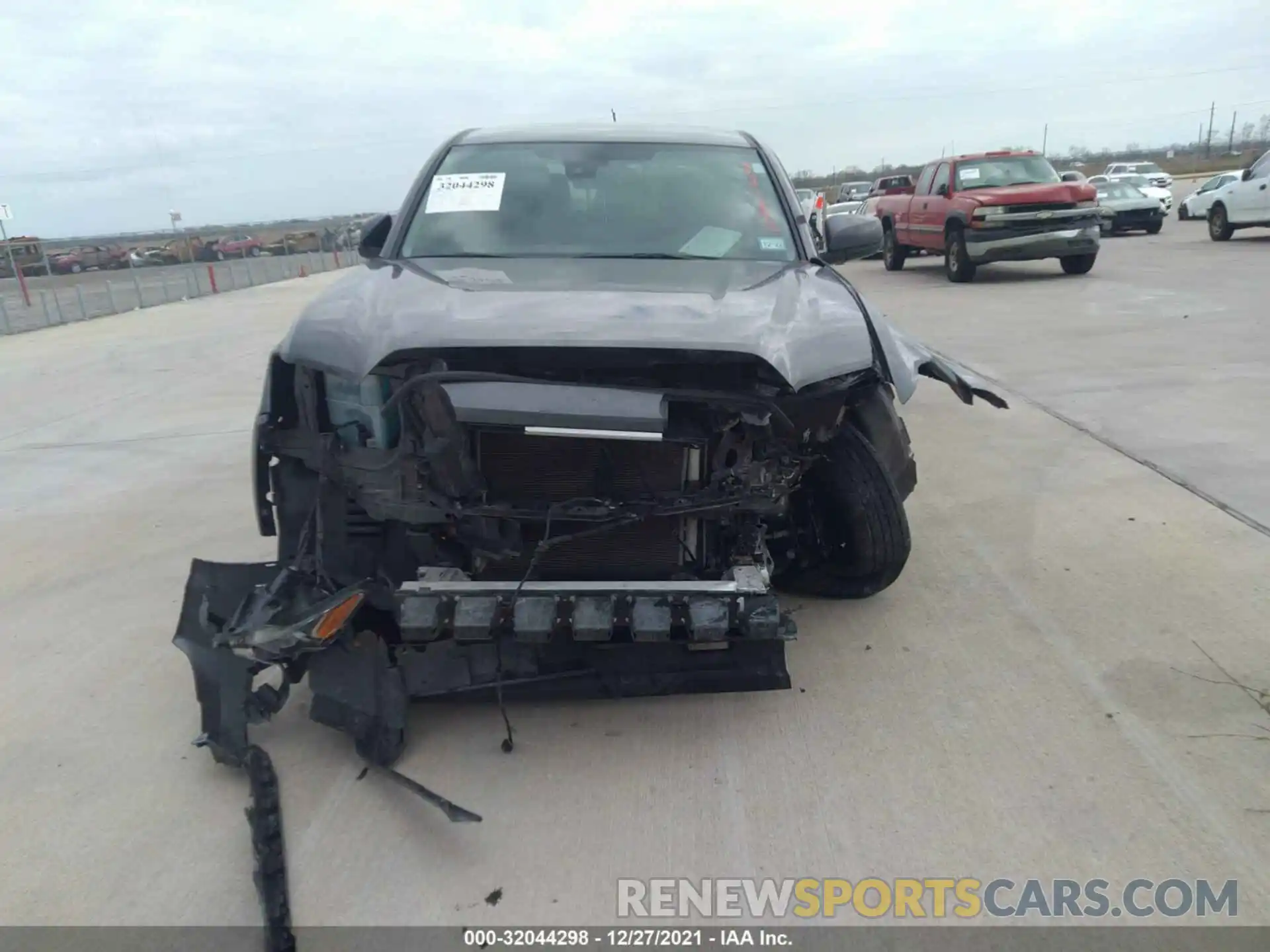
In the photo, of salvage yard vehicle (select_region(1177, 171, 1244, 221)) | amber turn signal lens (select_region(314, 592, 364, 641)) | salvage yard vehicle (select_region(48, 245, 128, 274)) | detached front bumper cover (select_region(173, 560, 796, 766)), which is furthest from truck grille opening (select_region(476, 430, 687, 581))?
salvage yard vehicle (select_region(48, 245, 128, 274))

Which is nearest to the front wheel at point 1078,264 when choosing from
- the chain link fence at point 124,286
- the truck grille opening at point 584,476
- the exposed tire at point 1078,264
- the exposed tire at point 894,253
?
the exposed tire at point 1078,264

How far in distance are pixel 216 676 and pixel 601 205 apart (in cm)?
227

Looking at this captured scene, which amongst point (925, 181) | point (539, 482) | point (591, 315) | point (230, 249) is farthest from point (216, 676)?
point (230, 249)

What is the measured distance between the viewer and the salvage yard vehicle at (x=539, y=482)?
2611 millimetres

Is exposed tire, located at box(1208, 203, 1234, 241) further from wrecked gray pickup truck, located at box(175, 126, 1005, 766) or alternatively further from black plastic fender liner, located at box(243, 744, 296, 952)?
black plastic fender liner, located at box(243, 744, 296, 952)

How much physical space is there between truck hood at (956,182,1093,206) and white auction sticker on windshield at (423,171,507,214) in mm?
11174

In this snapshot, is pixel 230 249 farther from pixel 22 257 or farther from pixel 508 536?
pixel 508 536

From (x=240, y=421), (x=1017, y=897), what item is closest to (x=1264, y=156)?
(x=240, y=421)

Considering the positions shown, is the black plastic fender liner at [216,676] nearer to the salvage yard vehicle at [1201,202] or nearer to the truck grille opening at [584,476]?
the truck grille opening at [584,476]

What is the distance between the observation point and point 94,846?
8.36 feet

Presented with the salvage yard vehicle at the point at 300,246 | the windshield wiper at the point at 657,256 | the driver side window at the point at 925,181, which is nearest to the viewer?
the windshield wiper at the point at 657,256

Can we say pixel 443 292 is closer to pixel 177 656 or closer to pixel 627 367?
pixel 627 367

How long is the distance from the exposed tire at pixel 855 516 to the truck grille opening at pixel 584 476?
30.4 inches
